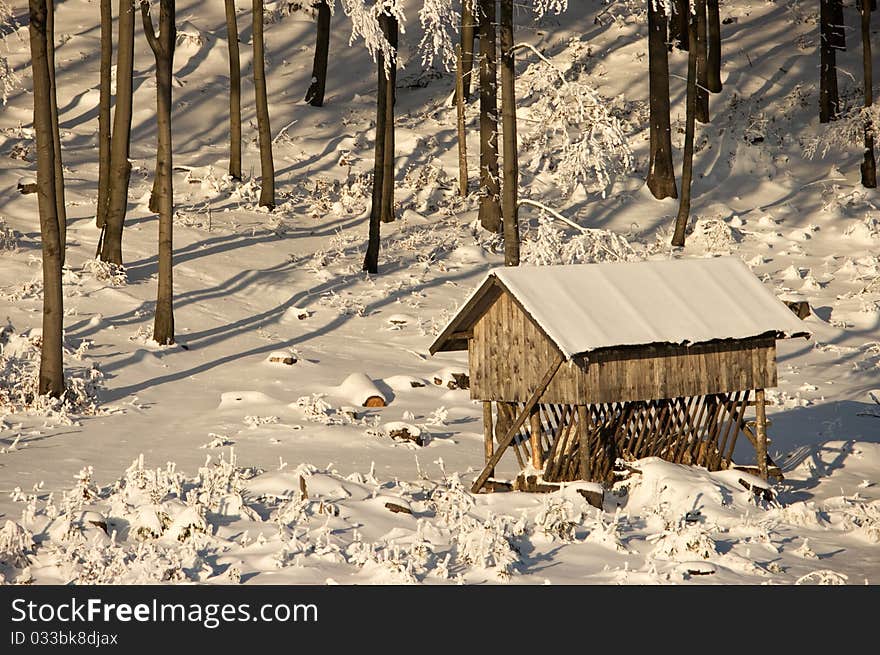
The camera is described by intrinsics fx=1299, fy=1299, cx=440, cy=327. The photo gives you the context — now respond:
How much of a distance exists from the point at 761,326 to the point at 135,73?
29498mm

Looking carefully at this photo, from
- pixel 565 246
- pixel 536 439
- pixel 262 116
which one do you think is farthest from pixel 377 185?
pixel 536 439

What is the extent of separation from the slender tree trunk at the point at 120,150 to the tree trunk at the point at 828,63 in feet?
70.5

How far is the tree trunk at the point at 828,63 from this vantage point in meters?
39.6

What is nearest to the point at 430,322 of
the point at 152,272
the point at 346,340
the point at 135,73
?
the point at 346,340

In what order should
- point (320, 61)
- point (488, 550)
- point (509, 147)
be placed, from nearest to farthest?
point (488, 550)
point (509, 147)
point (320, 61)

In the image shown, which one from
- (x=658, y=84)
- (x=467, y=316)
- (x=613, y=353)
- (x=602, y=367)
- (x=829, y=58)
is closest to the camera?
(x=602, y=367)

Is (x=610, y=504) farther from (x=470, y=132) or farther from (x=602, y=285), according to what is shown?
(x=470, y=132)

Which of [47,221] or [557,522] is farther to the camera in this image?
[47,221]

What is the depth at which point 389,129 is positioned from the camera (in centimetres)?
3269

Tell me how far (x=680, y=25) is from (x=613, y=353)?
29.4 metres

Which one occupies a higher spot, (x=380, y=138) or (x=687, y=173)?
(x=380, y=138)

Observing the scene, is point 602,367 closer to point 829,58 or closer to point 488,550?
point 488,550

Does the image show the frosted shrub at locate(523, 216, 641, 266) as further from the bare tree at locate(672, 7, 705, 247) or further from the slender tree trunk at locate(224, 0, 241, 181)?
the slender tree trunk at locate(224, 0, 241, 181)

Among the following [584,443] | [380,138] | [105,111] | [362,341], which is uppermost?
[105,111]
